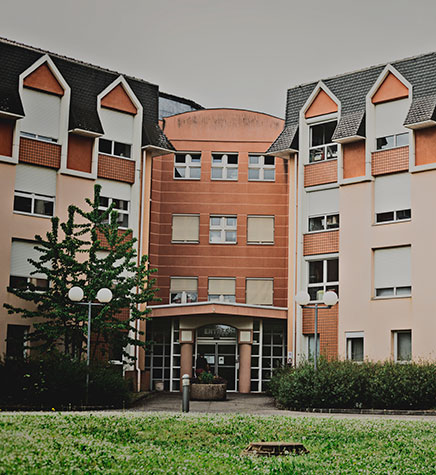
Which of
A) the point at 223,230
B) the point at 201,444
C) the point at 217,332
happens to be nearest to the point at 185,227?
the point at 223,230

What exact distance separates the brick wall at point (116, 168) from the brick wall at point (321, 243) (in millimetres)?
7802

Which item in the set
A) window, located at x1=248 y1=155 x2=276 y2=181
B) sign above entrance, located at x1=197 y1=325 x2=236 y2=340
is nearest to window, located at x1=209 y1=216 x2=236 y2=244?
window, located at x1=248 y1=155 x2=276 y2=181

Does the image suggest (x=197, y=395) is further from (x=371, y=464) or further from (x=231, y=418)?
(x=371, y=464)

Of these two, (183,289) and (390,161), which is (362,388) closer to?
(390,161)

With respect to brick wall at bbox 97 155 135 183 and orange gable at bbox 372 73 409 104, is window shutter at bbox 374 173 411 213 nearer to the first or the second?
orange gable at bbox 372 73 409 104

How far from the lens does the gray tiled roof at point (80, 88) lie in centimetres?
3416

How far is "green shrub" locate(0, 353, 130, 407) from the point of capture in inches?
1009

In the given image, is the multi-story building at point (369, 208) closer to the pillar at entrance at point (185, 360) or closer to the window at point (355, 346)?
the window at point (355, 346)

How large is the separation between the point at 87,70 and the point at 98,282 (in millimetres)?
10788

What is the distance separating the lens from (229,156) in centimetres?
4262

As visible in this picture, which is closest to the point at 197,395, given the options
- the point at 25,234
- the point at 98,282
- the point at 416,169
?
the point at 98,282

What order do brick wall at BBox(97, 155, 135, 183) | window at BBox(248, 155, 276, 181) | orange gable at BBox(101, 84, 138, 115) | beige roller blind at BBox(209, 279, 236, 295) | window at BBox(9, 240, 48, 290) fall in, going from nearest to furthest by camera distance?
window at BBox(9, 240, 48, 290)
brick wall at BBox(97, 155, 135, 183)
orange gable at BBox(101, 84, 138, 115)
beige roller blind at BBox(209, 279, 236, 295)
window at BBox(248, 155, 276, 181)

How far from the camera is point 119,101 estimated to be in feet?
124

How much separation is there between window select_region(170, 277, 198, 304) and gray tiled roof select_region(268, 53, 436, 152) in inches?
289
